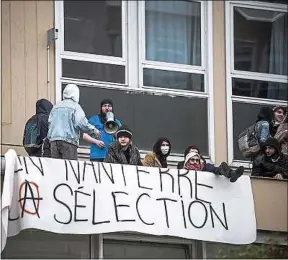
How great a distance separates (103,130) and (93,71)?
1.43m

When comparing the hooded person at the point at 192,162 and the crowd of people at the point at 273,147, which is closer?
the hooded person at the point at 192,162

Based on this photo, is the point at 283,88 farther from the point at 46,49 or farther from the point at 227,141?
the point at 46,49

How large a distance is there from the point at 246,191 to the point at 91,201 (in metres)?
1.88

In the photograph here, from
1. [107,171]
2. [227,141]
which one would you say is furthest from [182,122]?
[107,171]

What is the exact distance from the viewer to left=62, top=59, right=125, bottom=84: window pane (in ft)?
52.3

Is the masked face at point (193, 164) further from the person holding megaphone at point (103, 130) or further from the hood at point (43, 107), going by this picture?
the hood at point (43, 107)

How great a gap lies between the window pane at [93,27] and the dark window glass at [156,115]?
22.7 inches

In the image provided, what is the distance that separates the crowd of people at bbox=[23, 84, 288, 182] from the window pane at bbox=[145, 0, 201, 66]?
1.61 meters

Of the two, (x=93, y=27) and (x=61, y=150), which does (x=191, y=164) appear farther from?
(x=93, y=27)

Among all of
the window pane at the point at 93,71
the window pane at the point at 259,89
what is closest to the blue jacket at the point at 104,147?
the window pane at the point at 93,71

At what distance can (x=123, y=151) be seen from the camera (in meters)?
14.1

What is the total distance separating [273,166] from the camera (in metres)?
15.0

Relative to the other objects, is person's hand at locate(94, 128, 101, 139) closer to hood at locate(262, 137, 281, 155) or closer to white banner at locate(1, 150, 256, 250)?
white banner at locate(1, 150, 256, 250)

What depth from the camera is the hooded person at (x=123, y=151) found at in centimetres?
1402
